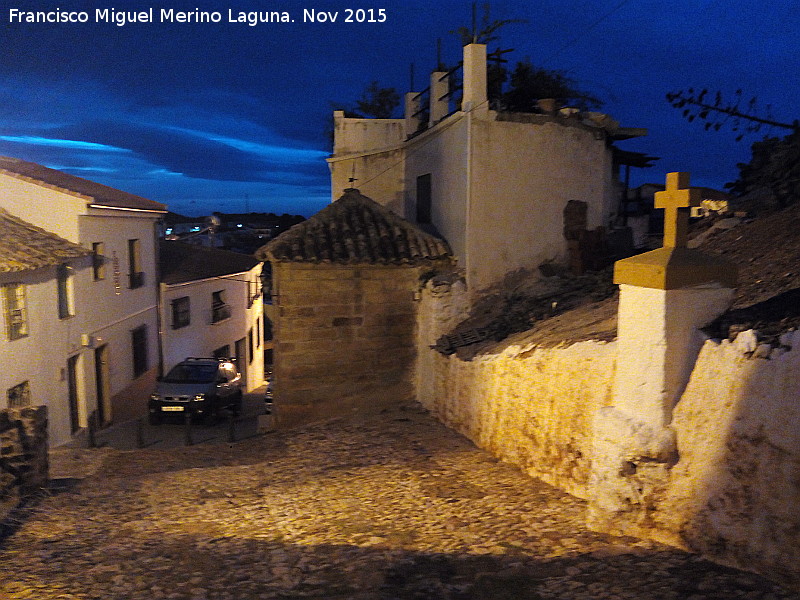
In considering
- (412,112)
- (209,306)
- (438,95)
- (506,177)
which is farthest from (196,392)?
(506,177)

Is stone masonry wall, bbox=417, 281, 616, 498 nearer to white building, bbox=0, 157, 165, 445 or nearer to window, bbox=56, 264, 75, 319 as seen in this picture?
white building, bbox=0, 157, 165, 445

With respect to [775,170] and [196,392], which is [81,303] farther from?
[775,170]

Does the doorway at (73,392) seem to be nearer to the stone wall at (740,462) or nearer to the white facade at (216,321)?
the white facade at (216,321)

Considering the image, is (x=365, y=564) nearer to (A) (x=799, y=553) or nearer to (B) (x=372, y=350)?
(A) (x=799, y=553)

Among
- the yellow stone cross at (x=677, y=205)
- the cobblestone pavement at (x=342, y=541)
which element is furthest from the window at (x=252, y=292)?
the yellow stone cross at (x=677, y=205)

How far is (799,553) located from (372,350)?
23.3ft

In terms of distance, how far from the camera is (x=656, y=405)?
4.39 m

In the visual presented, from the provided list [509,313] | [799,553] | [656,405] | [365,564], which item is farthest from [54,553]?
[509,313]

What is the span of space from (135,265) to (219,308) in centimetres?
474

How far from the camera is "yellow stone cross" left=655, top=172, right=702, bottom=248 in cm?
460

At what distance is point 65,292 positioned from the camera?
13.9 metres

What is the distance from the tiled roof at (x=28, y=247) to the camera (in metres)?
11.5

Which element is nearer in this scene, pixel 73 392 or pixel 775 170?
pixel 775 170

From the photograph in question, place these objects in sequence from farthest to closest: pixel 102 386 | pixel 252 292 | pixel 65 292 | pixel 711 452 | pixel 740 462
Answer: pixel 252 292 < pixel 102 386 < pixel 65 292 < pixel 711 452 < pixel 740 462
